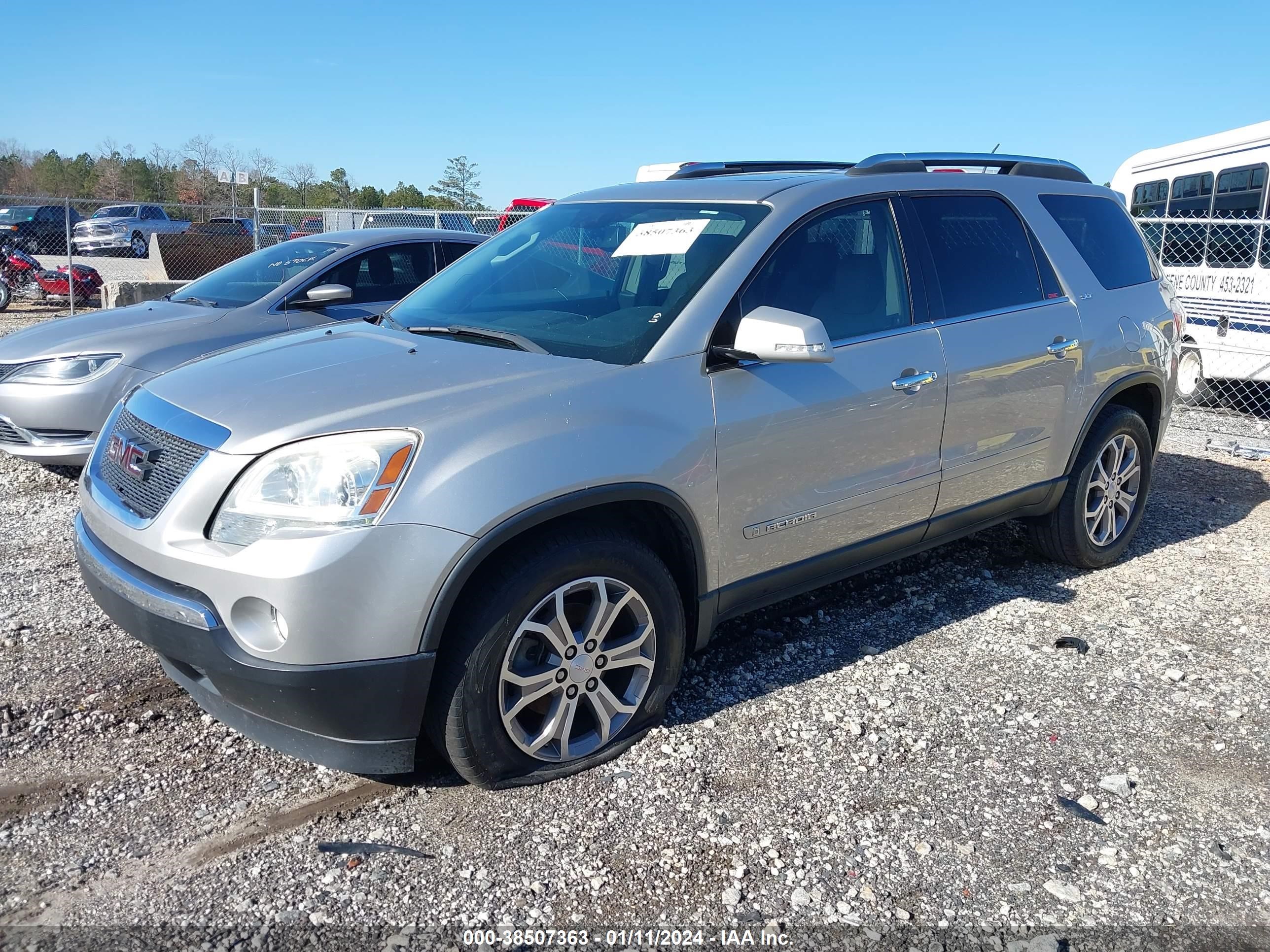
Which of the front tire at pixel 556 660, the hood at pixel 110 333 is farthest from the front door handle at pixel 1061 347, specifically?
the hood at pixel 110 333

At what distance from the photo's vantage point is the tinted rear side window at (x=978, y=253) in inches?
166

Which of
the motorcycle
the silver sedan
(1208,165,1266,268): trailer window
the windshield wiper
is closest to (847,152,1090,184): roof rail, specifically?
the windshield wiper

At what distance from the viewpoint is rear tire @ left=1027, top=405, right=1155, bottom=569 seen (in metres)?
5.02

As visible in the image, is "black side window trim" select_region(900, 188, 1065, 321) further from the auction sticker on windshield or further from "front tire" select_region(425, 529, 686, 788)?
"front tire" select_region(425, 529, 686, 788)

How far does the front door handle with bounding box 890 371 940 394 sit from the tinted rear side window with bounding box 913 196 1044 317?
1.12ft

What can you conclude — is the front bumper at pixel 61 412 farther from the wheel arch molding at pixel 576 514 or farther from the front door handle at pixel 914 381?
the front door handle at pixel 914 381

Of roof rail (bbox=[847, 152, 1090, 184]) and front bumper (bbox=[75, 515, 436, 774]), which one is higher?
A: roof rail (bbox=[847, 152, 1090, 184])

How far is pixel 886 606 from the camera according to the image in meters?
4.79

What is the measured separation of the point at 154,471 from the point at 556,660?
135cm

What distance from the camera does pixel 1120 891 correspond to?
282 cm

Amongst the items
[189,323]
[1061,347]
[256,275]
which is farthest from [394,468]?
[256,275]

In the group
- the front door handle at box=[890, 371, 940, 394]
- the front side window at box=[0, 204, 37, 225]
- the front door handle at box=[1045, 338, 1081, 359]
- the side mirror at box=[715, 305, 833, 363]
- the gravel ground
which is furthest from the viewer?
the front side window at box=[0, 204, 37, 225]

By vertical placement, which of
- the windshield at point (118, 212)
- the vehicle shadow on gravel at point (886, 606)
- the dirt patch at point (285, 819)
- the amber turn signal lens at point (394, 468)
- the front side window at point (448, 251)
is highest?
the windshield at point (118, 212)

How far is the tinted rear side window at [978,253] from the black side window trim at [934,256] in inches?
0.4
